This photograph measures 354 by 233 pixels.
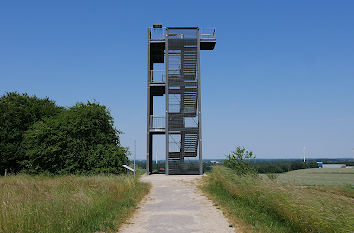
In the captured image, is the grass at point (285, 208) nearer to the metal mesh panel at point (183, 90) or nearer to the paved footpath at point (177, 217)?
the paved footpath at point (177, 217)

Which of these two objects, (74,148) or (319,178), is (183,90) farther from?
(319,178)

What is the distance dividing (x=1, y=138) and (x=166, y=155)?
14.8 metres

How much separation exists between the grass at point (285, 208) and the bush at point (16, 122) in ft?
65.8

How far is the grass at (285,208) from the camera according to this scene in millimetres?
6078

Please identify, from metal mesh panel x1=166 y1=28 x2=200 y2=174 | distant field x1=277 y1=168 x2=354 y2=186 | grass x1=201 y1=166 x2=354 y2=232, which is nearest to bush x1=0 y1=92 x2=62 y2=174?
metal mesh panel x1=166 y1=28 x2=200 y2=174

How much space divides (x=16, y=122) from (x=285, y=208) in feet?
83.1

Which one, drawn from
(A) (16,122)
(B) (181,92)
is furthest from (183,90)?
(A) (16,122)

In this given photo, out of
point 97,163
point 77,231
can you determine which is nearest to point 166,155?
point 97,163

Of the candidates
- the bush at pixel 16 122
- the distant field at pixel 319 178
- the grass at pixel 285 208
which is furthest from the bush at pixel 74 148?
the distant field at pixel 319 178

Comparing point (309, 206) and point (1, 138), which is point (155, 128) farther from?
point (309, 206)

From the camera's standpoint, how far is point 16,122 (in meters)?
25.9

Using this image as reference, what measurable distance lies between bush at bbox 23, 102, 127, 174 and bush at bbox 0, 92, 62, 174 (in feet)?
9.11

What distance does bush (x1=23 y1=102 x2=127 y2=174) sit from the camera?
22.1 meters

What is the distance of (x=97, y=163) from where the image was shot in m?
22.1
